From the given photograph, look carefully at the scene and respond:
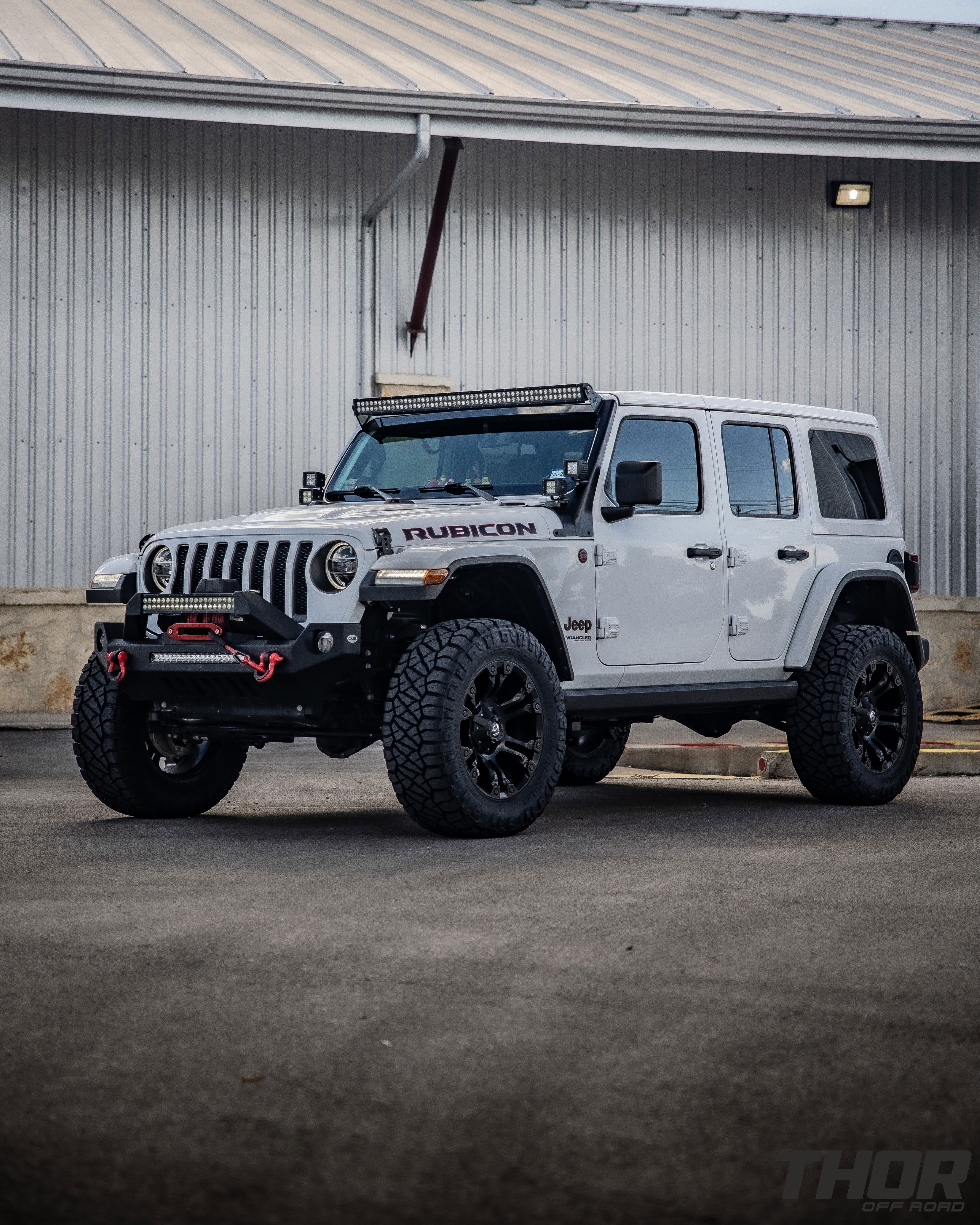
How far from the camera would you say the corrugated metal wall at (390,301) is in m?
15.4

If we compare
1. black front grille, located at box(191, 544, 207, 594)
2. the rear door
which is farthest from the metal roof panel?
black front grille, located at box(191, 544, 207, 594)

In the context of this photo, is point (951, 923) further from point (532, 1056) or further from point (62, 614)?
point (62, 614)

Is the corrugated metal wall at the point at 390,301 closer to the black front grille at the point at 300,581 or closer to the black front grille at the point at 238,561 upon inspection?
the black front grille at the point at 238,561

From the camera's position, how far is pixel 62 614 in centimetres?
1520

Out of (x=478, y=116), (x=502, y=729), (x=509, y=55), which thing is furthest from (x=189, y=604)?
(x=509, y=55)

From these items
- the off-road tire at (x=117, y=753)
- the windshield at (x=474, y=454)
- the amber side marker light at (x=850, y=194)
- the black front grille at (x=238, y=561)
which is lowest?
the off-road tire at (x=117, y=753)

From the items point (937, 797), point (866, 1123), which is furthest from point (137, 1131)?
point (937, 797)

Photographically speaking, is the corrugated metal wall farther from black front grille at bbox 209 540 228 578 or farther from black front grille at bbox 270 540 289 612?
black front grille at bbox 270 540 289 612

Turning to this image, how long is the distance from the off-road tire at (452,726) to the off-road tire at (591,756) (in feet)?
9.80

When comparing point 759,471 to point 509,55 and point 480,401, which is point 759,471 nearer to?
point 480,401

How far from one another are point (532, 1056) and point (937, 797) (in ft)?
21.4

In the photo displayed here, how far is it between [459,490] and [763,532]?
6.02ft

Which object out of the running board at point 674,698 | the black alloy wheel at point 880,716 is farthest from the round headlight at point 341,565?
the black alloy wheel at point 880,716

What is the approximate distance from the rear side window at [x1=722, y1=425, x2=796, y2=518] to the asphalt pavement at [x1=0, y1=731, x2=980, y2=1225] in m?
2.43
